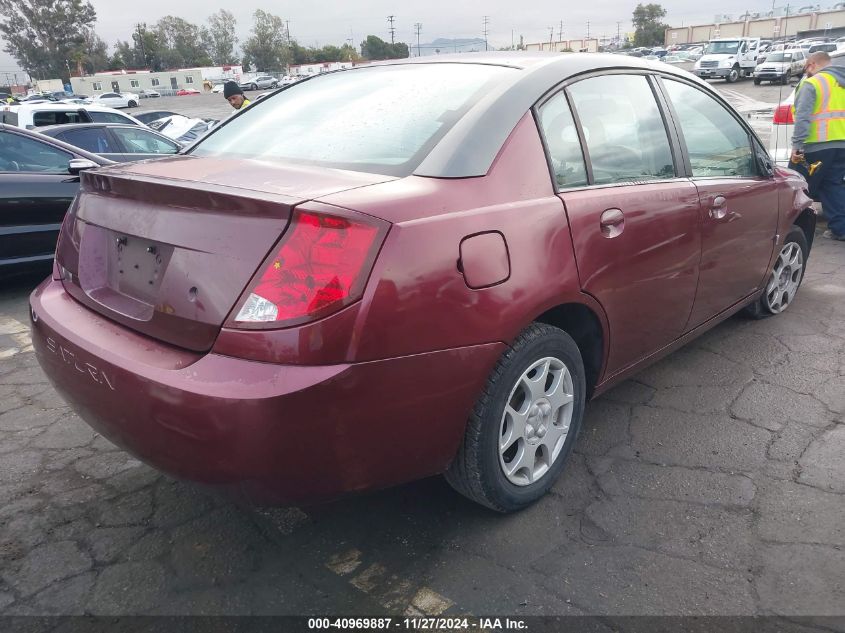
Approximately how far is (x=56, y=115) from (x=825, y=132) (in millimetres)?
9902

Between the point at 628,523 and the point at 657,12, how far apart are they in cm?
12592

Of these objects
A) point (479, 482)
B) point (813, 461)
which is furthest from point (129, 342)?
point (813, 461)

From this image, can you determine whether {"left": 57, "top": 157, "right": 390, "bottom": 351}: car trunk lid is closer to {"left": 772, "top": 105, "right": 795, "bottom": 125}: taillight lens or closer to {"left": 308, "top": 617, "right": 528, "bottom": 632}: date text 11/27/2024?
{"left": 308, "top": 617, "right": 528, "bottom": 632}: date text 11/27/2024

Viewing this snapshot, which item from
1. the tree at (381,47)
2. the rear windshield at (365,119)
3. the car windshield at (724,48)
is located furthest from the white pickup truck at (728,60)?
the tree at (381,47)

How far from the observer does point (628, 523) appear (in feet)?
7.78

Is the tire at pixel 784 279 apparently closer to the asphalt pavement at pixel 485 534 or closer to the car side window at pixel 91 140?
the asphalt pavement at pixel 485 534

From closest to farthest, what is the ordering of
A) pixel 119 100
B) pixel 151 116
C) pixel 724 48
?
1. pixel 151 116
2. pixel 724 48
3. pixel 119 100

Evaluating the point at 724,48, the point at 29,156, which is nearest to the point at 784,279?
the point at 29,156

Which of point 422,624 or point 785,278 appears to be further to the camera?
point 785,278

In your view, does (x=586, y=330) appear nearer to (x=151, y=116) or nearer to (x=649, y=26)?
(x=151, y=116)

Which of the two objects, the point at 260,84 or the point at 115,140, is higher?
the point at 115,140

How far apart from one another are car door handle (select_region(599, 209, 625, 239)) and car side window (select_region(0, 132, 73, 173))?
486 centimetres

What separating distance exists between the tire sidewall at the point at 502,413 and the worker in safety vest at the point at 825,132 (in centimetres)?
501

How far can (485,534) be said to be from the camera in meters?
2.33
